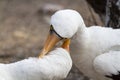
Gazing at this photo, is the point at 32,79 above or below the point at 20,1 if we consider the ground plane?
above

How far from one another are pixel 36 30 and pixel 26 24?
0.29m

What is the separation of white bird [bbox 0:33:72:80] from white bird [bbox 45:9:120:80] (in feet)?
1.62

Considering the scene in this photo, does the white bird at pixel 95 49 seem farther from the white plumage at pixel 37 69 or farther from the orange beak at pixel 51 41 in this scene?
the white plumage at pixel 37 69

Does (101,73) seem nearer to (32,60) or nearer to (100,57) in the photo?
(100,57)

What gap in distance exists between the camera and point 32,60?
314 centimetres

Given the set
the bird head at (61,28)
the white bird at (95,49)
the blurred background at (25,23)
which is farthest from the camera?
the blurred background at (25,23)

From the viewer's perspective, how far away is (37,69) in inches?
120

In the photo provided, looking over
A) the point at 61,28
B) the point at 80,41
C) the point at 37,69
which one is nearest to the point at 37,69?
the point at 37,69

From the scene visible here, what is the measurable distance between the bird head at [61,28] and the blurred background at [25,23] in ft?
8.55

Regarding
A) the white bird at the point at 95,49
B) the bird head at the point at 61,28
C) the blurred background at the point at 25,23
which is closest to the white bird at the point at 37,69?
the bird head at the point at 61,28

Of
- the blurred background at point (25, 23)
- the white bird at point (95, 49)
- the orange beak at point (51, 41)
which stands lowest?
the blurred background at point (25, 23)

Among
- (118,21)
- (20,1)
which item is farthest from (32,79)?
(20,1)

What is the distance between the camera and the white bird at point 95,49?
378 centimetres

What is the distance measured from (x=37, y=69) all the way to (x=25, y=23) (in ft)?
18.0
